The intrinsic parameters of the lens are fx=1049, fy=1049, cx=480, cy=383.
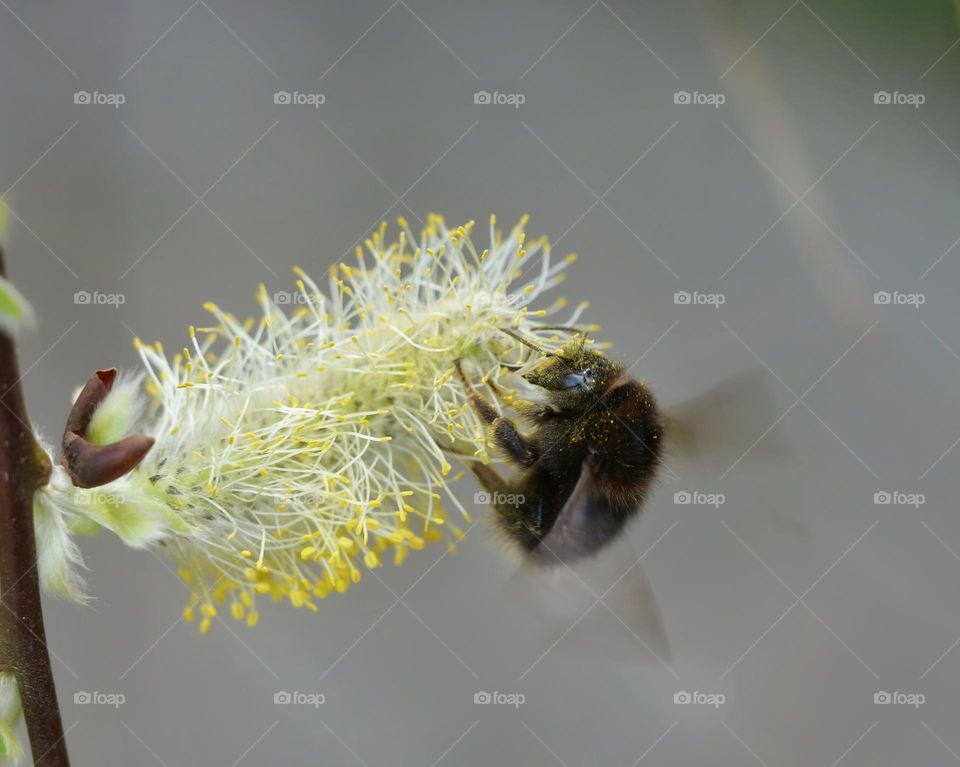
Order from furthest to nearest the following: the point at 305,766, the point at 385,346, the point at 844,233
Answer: the point at 844,233 → the point at 305,766 → the point at 385,346

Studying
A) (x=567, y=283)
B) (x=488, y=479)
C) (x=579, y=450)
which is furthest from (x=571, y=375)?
(x=567, y=283)

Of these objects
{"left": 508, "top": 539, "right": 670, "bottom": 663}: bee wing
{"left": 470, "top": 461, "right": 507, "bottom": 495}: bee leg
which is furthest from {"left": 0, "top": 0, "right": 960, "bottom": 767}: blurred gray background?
{"left": 508, "top": 539, "right": 670, "bottom": 663}: bee wing

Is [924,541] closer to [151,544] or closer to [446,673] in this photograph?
[446,673]

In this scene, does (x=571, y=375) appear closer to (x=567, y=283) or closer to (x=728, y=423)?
(x=728, y=423)

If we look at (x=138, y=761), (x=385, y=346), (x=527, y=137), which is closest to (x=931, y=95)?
(x=527, y=137)

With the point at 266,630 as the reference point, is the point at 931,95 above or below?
above

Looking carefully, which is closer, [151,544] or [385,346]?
[151,544]

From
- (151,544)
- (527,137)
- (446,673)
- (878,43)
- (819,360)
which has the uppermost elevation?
(878,43)

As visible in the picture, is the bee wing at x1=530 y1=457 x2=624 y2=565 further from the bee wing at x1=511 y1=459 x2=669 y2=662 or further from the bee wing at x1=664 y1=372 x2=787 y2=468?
the bee wing at x1=664 y1=372 x2=787 y2=468
